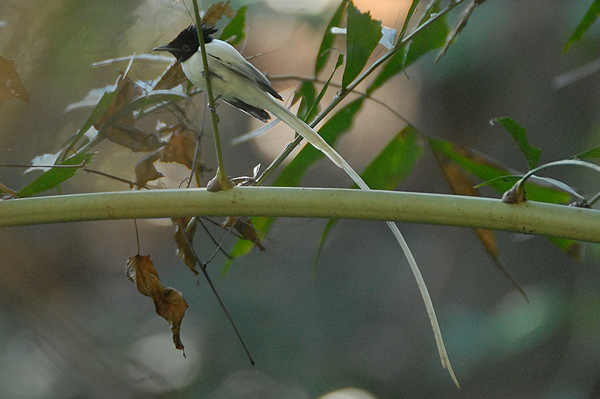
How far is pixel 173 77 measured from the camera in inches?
23.0

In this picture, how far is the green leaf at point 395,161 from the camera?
54cm

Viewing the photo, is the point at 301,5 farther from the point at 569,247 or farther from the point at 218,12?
the point at 569,247

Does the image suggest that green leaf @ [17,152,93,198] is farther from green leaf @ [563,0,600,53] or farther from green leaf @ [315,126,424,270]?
green leaf @ [563,0,600,53]

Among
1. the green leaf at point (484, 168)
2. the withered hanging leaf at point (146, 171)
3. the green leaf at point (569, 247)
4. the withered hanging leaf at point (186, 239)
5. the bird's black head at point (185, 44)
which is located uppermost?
the bird's black head at point (185, 44)

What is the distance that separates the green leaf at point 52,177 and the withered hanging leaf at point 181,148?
0.33ft

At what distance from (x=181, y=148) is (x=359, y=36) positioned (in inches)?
8.2

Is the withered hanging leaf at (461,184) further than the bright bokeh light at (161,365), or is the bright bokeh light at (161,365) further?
the bright bokeh light at (161,365)

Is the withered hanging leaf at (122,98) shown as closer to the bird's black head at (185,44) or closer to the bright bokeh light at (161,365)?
the bird's black head at (185,44)

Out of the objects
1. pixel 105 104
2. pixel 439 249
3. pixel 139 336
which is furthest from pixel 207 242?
pixel 105 104

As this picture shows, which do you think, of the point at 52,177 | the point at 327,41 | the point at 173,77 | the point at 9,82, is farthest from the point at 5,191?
the point at 327,41

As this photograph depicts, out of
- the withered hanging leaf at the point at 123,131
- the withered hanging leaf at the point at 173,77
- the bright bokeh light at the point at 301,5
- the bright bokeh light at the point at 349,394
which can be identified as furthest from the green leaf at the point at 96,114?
the bright bokeh light at the point at 349,394

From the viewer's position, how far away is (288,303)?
1404mm

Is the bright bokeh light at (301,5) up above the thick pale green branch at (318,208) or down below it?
above

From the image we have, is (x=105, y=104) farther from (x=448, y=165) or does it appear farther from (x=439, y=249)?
(x=439, y=249)
